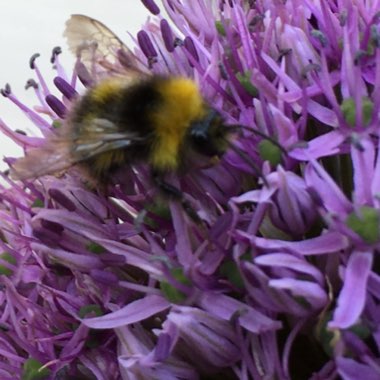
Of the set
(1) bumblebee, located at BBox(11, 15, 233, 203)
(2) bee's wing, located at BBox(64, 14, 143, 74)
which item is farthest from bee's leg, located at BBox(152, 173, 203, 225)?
(2) bee's wing, located at BBox(64, 14, 143, 74)

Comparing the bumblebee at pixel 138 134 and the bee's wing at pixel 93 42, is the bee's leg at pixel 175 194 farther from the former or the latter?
the bee's wing at pixel 93 42

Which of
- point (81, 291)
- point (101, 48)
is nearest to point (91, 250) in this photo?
point (81, 291)

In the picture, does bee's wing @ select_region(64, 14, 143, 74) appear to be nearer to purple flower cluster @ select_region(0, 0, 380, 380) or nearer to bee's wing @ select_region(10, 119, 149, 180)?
purple flower cluster @ select_region(0, 0, 380, 380)

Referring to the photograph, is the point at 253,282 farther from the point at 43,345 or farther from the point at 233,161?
the point at 43,345

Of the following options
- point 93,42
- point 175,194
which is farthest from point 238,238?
point 93,42

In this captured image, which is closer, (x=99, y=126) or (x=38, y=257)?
(x=99, y=126)

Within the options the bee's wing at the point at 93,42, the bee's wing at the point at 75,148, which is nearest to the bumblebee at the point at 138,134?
the bee's wing at the point at 75,148
